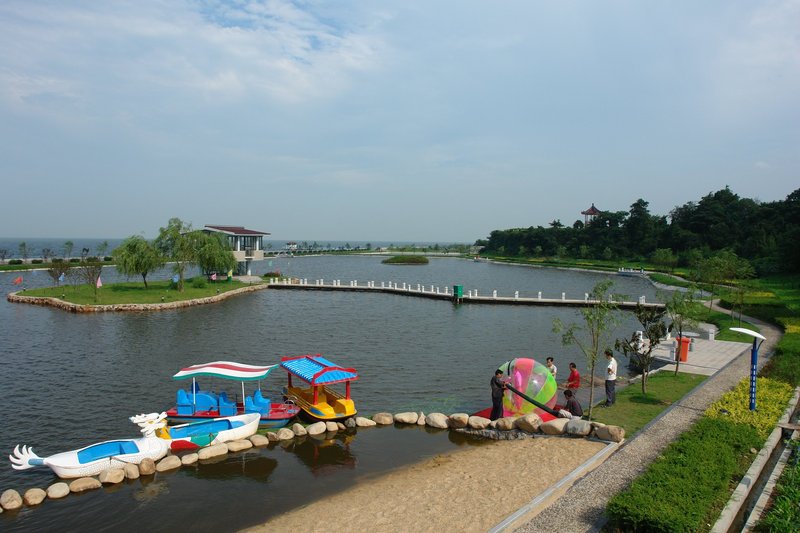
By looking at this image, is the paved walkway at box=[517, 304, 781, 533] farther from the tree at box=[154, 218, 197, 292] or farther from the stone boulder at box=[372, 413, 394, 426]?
the tree at box=[154, 218, 197, 292]

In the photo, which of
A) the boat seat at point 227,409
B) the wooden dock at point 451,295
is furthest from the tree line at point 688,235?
the boat seat at point 227,409

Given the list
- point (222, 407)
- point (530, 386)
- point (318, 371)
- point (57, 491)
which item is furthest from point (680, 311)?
point (57, 491)

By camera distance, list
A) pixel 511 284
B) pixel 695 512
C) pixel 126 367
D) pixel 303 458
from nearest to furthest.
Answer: pixel 695 512 → pixel 303 458 → pixel 126 367 → pixel 511 284

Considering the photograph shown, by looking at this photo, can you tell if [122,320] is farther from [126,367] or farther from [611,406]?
[611,406]

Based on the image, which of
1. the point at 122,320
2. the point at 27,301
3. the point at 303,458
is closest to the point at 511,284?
the point at 122,320

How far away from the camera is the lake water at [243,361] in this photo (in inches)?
472

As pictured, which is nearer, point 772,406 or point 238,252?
point 772,406

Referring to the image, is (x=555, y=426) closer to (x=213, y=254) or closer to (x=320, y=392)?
(x=320, y=392)

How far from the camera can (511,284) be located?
230 ft

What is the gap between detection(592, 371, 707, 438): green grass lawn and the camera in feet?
47.4

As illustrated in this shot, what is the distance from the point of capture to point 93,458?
42.5ft

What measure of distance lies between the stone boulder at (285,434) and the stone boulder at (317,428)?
0.52 m

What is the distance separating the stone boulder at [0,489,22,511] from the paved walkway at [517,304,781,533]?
1131cm

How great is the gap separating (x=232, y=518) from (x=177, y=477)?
112 inches
